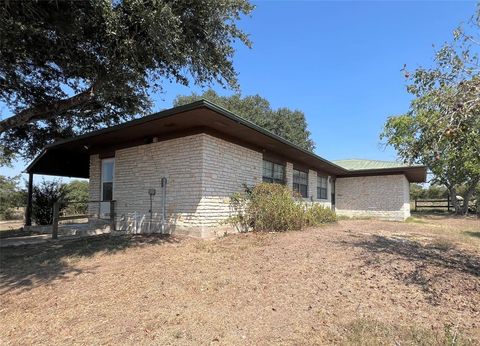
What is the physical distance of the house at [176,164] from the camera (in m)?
9.43

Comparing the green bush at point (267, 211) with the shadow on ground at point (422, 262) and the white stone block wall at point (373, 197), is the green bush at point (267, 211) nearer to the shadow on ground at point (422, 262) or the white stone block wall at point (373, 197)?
the shadow on ground at point (422, 262)

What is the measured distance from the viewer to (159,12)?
22.1 ft

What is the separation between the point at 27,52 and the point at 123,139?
12.2 feet

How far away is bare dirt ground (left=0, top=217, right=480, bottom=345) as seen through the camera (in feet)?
12.1

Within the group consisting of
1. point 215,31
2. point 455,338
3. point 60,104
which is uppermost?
point 215,31

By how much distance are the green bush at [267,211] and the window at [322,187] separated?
321 inches

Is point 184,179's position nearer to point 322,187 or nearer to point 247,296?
point 247,296

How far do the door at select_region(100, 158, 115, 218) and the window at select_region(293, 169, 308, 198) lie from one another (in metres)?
7.77

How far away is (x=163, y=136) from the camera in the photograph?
34.7ft

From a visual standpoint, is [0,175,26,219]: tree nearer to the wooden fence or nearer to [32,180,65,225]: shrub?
[32,180,65,225]: shrub

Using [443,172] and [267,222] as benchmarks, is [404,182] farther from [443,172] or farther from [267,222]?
[267,222]

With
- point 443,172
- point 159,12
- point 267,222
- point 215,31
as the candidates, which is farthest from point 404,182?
point 159,12

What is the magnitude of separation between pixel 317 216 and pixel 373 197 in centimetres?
1047

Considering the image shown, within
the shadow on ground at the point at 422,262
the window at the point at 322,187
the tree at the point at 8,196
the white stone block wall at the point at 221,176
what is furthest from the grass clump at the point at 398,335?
the tree at the point at 8,196
